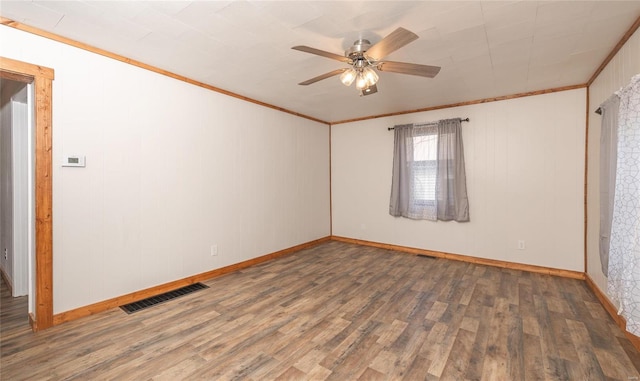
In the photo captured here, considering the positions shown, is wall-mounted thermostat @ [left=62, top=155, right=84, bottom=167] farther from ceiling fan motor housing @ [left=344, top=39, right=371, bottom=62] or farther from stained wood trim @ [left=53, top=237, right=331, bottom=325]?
ceiling fan motor housing @ [left=344, top=39, right=371, bottom=62]

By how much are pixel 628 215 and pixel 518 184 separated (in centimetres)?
199

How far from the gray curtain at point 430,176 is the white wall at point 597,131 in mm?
1381

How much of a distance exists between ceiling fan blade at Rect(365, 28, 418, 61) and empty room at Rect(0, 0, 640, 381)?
2 centimetres

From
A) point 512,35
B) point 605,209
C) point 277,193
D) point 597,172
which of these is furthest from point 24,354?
point 597,172

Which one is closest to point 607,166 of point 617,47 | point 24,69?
point 617,47

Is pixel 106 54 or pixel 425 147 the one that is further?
pixel 425 147

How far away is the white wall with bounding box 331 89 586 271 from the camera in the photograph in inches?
139

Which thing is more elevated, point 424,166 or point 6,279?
point 424,166

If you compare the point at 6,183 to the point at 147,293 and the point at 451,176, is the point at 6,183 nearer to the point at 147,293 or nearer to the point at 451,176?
the point at 147,293

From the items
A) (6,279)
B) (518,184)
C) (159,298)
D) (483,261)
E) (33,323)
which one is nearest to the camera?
(33,323)

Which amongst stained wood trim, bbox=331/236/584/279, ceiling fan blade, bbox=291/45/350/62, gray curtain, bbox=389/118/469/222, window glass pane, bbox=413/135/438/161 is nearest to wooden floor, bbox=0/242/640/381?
stained wood trim, bbox=331/236/584/279

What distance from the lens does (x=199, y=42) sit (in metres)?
2.45

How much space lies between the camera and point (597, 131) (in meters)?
→ 3.04

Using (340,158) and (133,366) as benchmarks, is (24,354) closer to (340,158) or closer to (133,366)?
(133,366)
